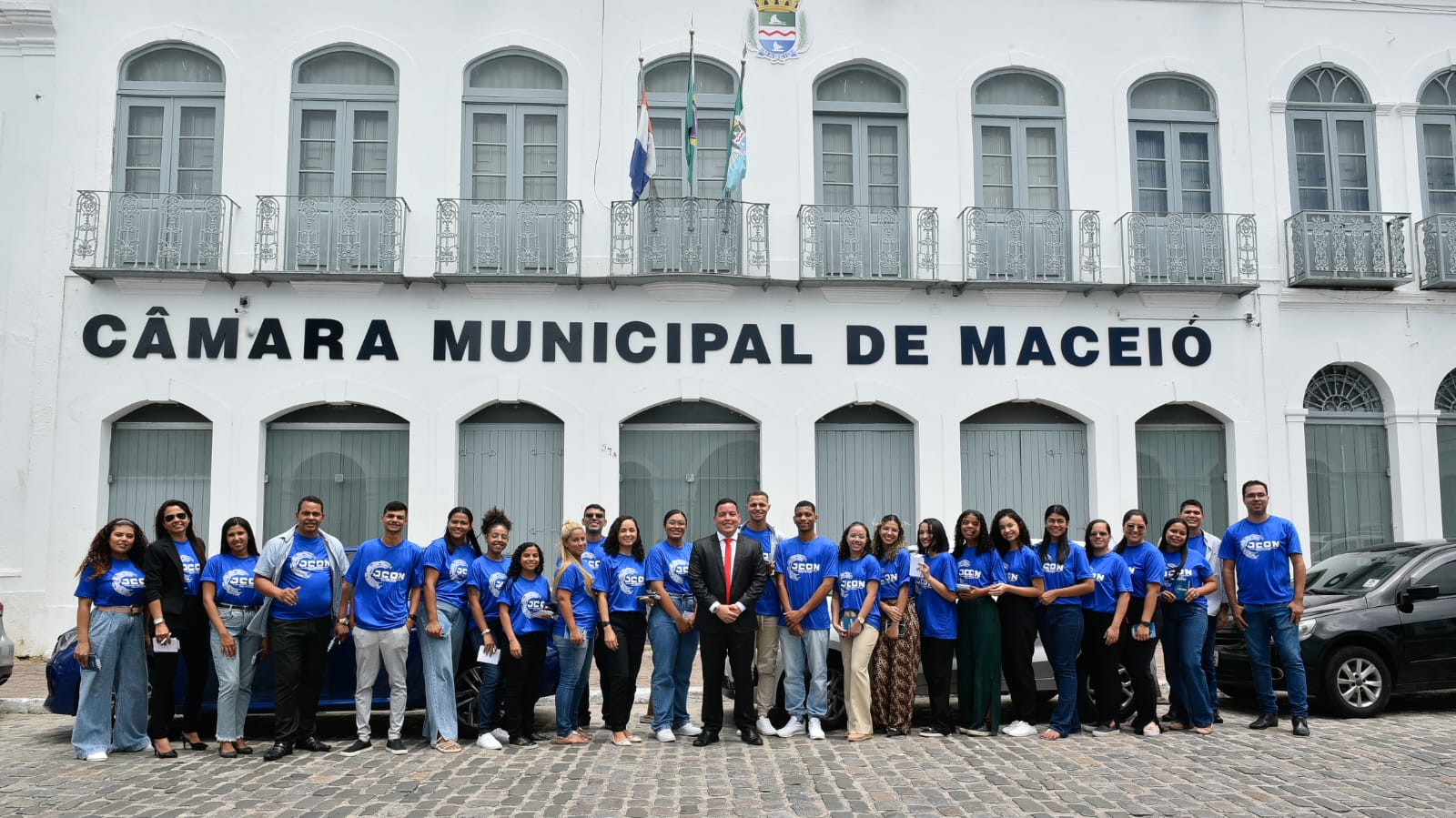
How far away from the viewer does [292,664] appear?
805 centimetres

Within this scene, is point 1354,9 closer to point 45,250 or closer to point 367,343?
point 367,343

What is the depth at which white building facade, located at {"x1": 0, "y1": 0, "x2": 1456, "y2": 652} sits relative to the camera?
13539 millimetres

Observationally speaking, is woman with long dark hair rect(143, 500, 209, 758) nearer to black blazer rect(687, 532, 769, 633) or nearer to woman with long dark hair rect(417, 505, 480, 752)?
woman with long dark hair rect(417, 505, 480, 752)

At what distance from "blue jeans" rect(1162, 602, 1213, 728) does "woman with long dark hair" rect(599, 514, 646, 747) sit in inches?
162

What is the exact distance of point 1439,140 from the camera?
15289mm

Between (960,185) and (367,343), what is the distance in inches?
297

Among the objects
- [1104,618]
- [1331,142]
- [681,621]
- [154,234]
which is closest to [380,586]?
[681,621]

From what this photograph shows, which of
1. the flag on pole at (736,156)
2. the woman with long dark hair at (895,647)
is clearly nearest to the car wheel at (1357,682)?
the woman with long dark hair at (895,647)

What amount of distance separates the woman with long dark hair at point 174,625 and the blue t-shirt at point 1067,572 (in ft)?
20.4

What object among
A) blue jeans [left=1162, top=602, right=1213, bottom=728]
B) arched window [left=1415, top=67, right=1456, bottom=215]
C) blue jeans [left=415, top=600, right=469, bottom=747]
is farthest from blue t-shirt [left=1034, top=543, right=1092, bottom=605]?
arched window [left=1415, top=67, right=1456, bottom=215]

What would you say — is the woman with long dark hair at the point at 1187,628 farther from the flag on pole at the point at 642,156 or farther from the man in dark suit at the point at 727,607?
the flag on pole at the point at 642,156

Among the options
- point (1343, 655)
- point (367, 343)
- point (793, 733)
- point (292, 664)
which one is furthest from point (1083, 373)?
point (292, 664)

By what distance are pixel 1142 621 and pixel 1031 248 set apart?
21.7 feet

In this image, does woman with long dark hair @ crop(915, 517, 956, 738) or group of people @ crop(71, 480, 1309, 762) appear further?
woman with long dark hair @ crop(915, 517, 956, 738)
